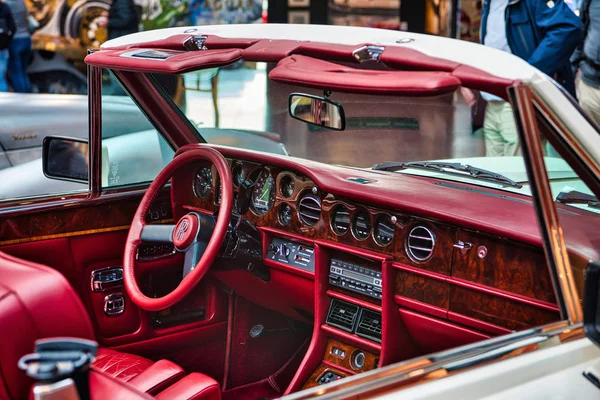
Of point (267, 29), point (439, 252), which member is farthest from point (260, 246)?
point (267, 29)

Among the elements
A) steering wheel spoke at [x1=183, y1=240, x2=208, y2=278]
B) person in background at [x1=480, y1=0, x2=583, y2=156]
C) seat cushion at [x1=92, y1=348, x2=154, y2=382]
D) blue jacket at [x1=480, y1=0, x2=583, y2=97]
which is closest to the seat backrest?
seat cushion at [x1=92, y1=348, x2=154, y2=382]

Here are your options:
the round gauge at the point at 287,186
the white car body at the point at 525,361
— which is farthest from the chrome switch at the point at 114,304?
the white car body at the point at 525,361

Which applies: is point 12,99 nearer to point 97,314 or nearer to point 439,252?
point 97,314

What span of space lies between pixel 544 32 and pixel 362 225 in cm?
358

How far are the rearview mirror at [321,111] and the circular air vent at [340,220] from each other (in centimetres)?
44

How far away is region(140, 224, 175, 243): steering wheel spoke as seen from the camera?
258 cm

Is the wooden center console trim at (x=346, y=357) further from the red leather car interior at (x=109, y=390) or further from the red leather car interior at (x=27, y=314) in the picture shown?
the red leather car interior at (x=109, y=390)

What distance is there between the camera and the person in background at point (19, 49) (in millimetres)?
8688

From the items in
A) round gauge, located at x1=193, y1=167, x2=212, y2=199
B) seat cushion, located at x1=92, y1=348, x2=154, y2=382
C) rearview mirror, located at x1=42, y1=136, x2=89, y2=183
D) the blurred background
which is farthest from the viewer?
the blurred background

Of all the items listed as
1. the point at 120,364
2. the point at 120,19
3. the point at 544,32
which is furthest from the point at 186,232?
the point at 120,19

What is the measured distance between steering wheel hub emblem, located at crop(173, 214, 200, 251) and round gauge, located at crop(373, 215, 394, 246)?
24.0 inches

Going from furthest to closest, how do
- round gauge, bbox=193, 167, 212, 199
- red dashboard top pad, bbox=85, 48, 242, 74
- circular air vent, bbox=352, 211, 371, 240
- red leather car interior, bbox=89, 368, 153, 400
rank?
round gauge, bbox=193, 167, 212, 199 < circular air vent, bbox=352, 211, 371, 240 < red dashboard top pad, bbox=85, 48, 242, 74 < red leather car interior, bbox=89, 368, 153, 400

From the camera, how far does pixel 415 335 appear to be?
2.51 metres

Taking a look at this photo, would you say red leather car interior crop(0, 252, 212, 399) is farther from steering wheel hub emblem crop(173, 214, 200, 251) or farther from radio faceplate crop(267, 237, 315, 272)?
radio faceplate crop(267, 237, 315, 272)
